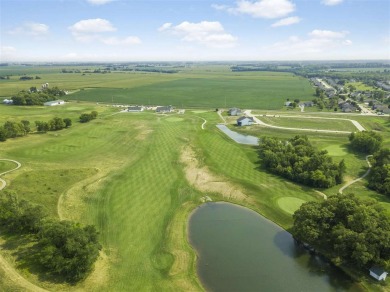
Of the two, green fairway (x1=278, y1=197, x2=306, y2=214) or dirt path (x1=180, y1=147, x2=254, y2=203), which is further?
dirt path (x1=180, y1=147, x2=254, y2=203)

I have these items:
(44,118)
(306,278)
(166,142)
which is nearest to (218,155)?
(166,142)

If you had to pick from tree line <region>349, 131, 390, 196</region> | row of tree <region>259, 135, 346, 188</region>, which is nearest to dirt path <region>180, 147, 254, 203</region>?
row of tree <region>259, 135, 346, 188</region>

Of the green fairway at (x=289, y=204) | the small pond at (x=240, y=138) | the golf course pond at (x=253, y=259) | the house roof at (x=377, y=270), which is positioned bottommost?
the golf course pond at (x=253, y=259)

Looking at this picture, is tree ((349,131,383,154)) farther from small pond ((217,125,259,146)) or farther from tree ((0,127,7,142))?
tree ((0,127,7,142))

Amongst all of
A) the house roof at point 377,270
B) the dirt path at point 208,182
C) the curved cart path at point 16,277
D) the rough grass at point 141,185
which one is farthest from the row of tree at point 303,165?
the curved cart path at point 16,277

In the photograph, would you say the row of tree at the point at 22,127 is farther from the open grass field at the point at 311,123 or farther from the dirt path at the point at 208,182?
the open grass field at the point at 311,123

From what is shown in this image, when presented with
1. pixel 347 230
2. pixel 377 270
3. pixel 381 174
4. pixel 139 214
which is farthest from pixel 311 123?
pixel 139 214
